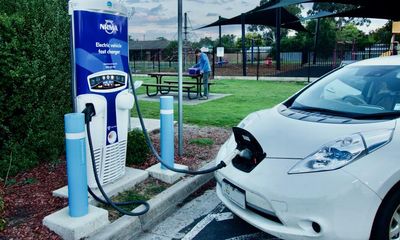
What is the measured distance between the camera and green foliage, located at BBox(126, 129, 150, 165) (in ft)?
16.2

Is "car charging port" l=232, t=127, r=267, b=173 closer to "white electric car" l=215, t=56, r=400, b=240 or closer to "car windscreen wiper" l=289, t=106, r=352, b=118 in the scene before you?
"white electric car" l=215, t=56, r=400, b=240

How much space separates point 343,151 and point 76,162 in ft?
6.81

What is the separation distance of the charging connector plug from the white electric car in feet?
4.30

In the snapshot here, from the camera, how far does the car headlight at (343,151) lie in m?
2.68

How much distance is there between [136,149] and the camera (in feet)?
16.2

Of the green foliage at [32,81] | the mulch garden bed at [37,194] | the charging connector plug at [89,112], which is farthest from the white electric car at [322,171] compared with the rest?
the green foliage at [32,81]

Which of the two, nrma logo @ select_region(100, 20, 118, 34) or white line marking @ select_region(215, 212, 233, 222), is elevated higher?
nrma logo @ select_region(100, 20, 118, 34)

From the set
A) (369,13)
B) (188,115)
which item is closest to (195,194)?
(188,115)

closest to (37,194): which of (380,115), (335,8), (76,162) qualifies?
(76,162)

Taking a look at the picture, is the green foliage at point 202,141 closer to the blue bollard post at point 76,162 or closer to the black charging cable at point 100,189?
the black charging cable at point 100,189

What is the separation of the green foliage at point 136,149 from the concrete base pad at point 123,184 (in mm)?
293

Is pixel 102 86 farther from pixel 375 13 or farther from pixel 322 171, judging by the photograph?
pixel 375 13

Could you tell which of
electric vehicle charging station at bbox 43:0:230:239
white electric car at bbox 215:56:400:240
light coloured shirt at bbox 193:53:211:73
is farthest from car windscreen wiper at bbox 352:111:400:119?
light coloured shirt at bbox 193:53:211:73

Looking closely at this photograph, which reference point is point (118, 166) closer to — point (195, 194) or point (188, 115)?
point (195, 194)
